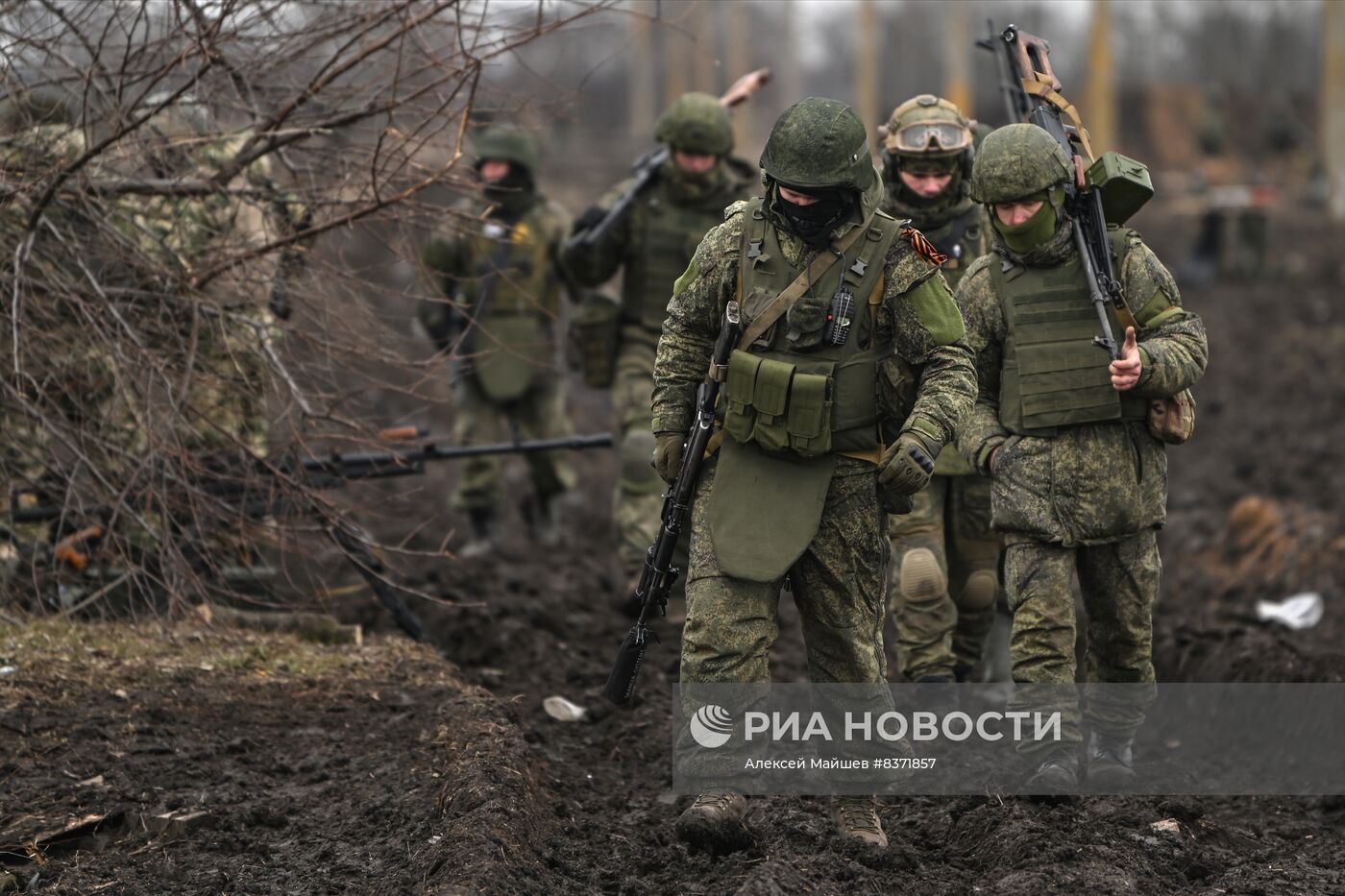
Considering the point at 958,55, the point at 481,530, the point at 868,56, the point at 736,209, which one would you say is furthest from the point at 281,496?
the point at 868,56

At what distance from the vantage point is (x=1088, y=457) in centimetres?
605

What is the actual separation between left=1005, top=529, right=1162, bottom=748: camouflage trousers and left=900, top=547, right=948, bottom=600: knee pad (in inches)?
28.1

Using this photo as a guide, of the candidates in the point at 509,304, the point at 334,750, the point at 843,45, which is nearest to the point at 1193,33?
the point at 843,45

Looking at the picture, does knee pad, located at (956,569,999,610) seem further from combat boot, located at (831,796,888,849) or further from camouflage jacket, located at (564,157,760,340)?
camouflage jacket, located at (564,157,760,340)

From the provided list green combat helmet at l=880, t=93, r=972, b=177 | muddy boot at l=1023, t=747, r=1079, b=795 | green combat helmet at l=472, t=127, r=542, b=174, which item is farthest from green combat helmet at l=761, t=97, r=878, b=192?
green combat helmet at l=472, t=127, r=542, b=174

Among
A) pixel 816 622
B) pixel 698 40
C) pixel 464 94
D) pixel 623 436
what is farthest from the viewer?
pixel 623 436

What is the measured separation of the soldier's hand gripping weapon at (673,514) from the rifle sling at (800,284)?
8 cm

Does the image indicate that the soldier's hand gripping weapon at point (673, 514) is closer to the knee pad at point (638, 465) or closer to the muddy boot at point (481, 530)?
the knee pad at point (638, 465)

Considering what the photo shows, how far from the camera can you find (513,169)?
1054 centimetres

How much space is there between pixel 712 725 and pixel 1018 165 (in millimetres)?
2160

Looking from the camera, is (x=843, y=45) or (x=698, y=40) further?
(x=843, y=45)

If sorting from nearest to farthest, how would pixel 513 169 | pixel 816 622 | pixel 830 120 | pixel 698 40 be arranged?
pixel 830 120
pixel 816 622
pixel 698 40
pixel 513 169

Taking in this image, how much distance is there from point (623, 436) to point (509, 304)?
165cm

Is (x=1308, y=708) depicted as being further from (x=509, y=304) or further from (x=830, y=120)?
(x=509, y=304)
